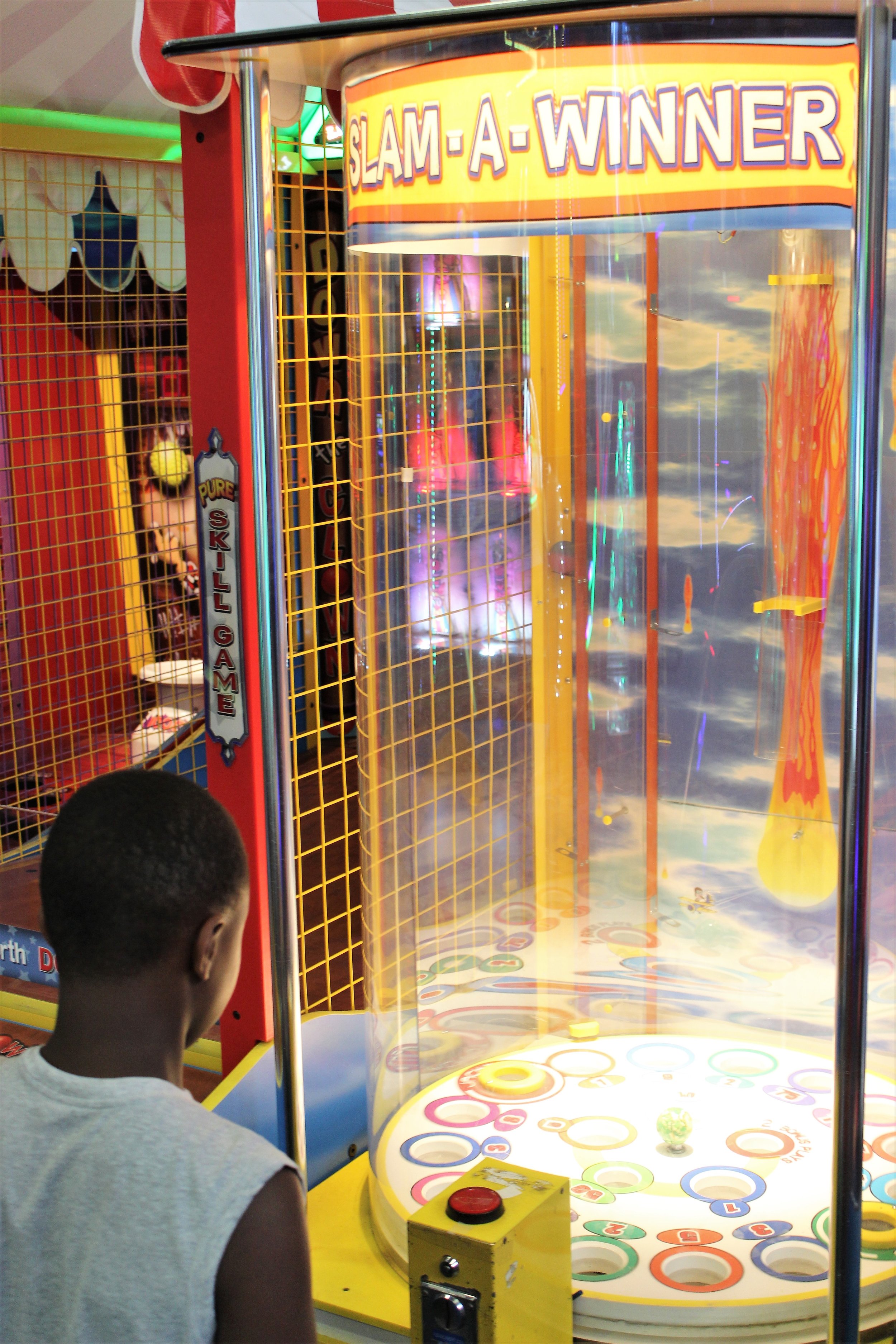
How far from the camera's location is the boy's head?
88 centimetres

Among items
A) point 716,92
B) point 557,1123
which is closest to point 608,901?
point 557,1123

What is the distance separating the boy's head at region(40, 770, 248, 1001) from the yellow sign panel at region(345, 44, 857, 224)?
970 millimetres

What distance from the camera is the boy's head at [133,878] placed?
Result: 2.90 ft

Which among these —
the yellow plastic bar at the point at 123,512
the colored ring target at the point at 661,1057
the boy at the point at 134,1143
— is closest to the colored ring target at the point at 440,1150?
the colored ring target at the point at 661,1057

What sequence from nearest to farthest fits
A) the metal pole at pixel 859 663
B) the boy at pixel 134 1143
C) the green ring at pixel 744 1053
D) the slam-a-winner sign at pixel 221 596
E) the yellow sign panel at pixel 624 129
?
1. the boy at pixel 134 1143
2. the metal pole at pixel 859 663
3. the yellow sign panel at pixel 624 129
4. the green ring at pixel 744 1053
5. the slam-a-winner sign at pixel 221 596

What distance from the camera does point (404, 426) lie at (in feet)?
5.87

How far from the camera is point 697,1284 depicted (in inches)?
65.1

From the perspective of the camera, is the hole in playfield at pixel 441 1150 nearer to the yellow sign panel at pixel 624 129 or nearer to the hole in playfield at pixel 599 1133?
the hole in playfield at pixel 599 1133

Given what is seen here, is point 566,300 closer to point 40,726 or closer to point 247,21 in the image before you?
point 247,21

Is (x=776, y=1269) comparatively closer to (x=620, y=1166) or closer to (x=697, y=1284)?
(x=697, y=1284)

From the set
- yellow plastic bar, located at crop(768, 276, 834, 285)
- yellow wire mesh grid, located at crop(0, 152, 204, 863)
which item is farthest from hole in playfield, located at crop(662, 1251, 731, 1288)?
yellow wire mesh grid, located at crop(0, 152, 204, 863)

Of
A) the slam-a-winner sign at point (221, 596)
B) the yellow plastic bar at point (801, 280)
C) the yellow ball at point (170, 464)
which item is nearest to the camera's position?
the yellow plastic bar at point (801, 280)

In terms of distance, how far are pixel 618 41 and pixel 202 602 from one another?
1.05 meters

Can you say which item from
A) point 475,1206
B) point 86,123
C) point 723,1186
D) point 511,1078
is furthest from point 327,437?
point 475,1206
